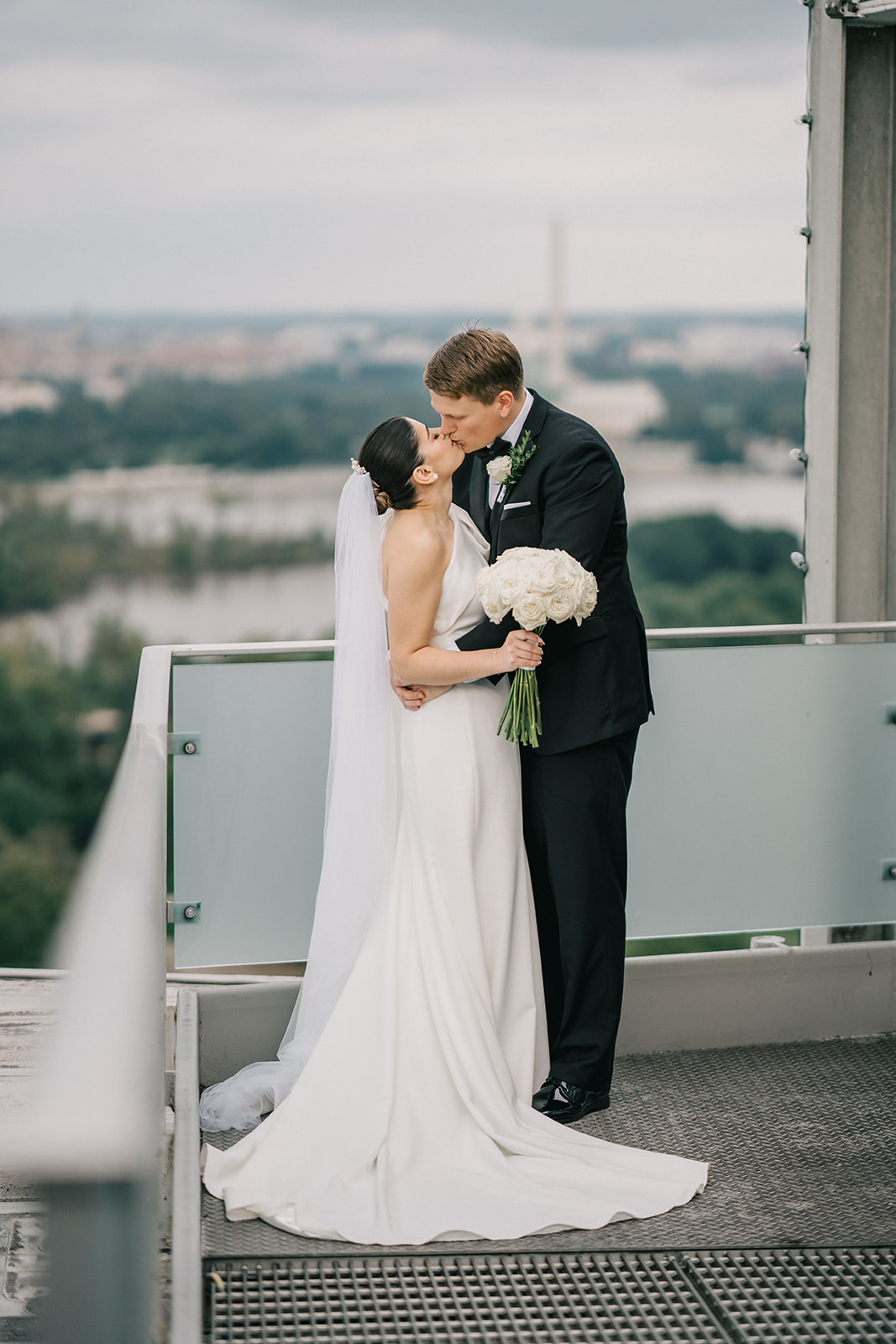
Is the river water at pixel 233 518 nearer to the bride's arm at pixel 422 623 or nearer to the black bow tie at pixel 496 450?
the black bow tie at pixel 496 450

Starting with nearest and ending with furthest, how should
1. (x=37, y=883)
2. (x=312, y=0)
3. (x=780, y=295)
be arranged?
(x=37, y=883) → (x=780, y=295) → (x=312, y=0)

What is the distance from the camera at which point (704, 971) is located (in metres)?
4.05

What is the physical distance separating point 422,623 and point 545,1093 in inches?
44.0

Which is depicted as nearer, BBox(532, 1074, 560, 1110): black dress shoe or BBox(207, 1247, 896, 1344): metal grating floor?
BBox(207, 1247, 896, 1344): metal grating floor

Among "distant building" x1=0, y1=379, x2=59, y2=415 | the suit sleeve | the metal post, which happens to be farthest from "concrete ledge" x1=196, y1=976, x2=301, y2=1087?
"distant building" x1=0, y1=379, x2=59, y2=415

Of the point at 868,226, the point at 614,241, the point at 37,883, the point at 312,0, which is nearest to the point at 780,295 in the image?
the point at 614,241

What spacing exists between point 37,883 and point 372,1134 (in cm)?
4098

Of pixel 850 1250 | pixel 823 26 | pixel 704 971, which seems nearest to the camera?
pixel 850 1250

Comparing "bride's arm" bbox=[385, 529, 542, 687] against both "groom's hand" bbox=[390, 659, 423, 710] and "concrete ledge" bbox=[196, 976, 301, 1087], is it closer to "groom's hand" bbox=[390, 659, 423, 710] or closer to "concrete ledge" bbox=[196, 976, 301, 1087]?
"groom's hand" bbox=[390, 659, 423, 710]

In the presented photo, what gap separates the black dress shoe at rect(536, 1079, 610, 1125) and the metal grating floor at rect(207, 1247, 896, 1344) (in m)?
0.61

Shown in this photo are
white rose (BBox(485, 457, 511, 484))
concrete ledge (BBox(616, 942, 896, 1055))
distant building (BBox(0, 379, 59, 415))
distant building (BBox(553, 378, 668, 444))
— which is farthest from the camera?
distant building (BBox(553, 378, 668, 444))

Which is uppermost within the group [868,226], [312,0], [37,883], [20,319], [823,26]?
[312,0]

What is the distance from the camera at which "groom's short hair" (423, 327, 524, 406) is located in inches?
129

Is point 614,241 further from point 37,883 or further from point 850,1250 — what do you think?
point 850,1250
